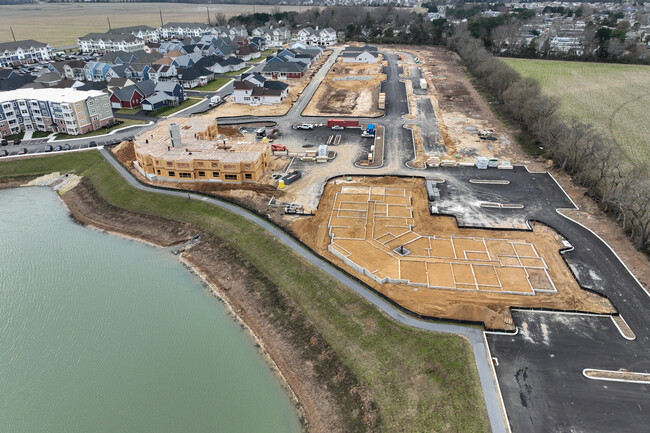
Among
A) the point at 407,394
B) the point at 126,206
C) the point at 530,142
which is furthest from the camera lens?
the point at 530,142

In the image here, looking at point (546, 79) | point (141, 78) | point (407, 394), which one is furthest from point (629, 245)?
point (141, 78)

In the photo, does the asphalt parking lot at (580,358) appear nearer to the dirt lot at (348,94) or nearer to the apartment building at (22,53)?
the dirt lot at (348,94)

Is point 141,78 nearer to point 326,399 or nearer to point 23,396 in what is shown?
point 23,396

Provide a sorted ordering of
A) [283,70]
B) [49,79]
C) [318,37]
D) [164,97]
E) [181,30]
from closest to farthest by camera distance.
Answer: [164,97]
[49,79]
[283,70]
[318,37]
[181,30]

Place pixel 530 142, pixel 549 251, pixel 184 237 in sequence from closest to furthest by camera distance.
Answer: pixel 549 251
pixel 184 237
pixel 530 142

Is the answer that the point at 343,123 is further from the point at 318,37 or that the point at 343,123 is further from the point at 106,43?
the point at 106,43

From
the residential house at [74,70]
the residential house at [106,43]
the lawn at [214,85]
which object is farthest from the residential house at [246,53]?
the residential house at [74,70]

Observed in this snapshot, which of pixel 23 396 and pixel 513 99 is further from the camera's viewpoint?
pixel 513 99

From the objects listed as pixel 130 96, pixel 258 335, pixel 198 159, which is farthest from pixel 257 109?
pixel 258 335
